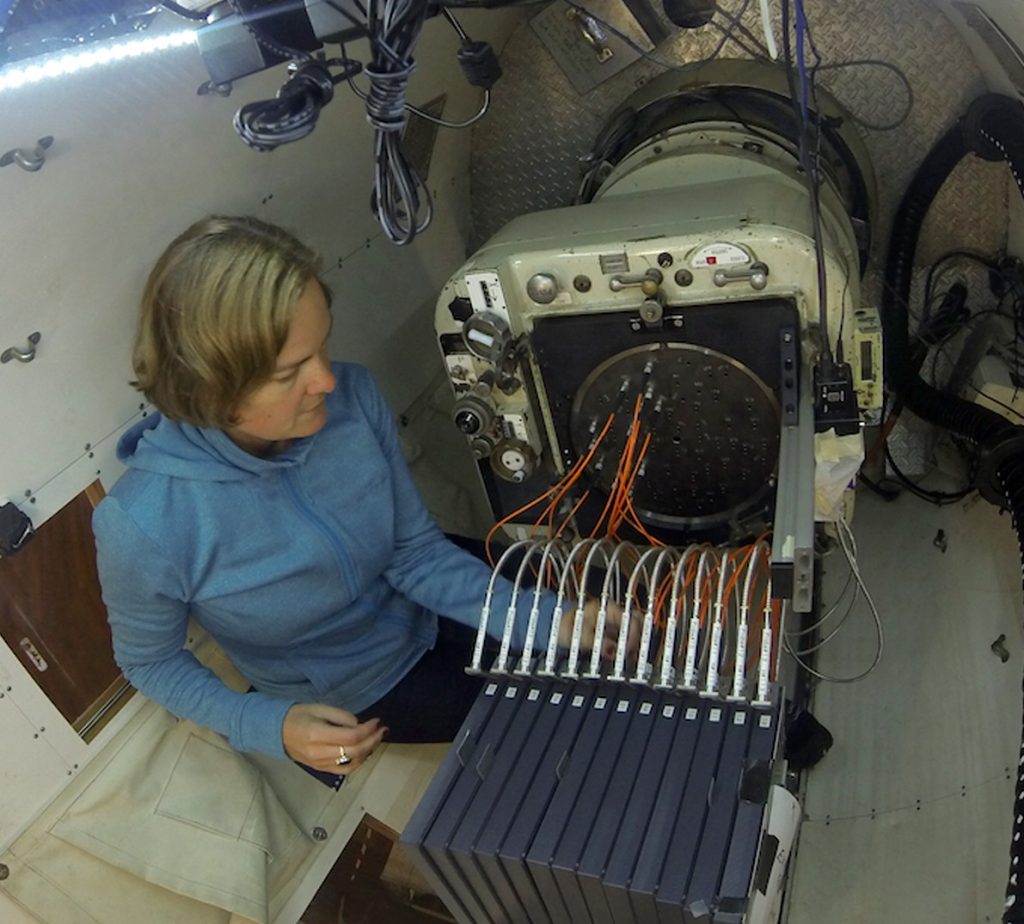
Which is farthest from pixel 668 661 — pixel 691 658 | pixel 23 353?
pixel 23 353

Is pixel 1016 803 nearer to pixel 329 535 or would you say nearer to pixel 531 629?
pixel 531 629

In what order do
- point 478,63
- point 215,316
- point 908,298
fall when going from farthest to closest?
point 908,298, point 478,63, point 215,316

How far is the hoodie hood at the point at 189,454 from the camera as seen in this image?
1.42m

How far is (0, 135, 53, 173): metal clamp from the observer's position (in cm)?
127

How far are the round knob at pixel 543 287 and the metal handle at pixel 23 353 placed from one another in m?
0.80

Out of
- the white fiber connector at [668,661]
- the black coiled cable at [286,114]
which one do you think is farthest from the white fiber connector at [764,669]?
the black coiled cable at [286,114]

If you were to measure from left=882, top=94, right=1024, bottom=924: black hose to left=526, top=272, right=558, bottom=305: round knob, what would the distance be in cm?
104

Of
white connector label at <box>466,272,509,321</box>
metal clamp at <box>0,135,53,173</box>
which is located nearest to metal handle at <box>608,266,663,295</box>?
white connector label at <box>466,272,509,321</box>

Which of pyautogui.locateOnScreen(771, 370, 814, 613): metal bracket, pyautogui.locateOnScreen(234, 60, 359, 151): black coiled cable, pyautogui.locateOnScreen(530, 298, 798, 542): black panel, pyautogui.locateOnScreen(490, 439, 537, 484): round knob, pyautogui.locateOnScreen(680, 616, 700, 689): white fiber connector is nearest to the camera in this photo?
pyautogui.locateOnScreen(234, 60, 359, 151): black coiled cable

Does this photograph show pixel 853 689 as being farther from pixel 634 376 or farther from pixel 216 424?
pixel 216 424

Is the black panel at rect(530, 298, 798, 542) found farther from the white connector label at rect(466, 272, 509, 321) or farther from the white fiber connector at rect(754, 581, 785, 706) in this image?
the white fiber connector at rect(754, 581, 785, 706)

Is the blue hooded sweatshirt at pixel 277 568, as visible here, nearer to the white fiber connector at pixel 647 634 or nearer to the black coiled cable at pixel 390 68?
the white fiber connector at pixel 647 634

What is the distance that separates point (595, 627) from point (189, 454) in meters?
0.69

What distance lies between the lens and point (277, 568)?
153 cm
